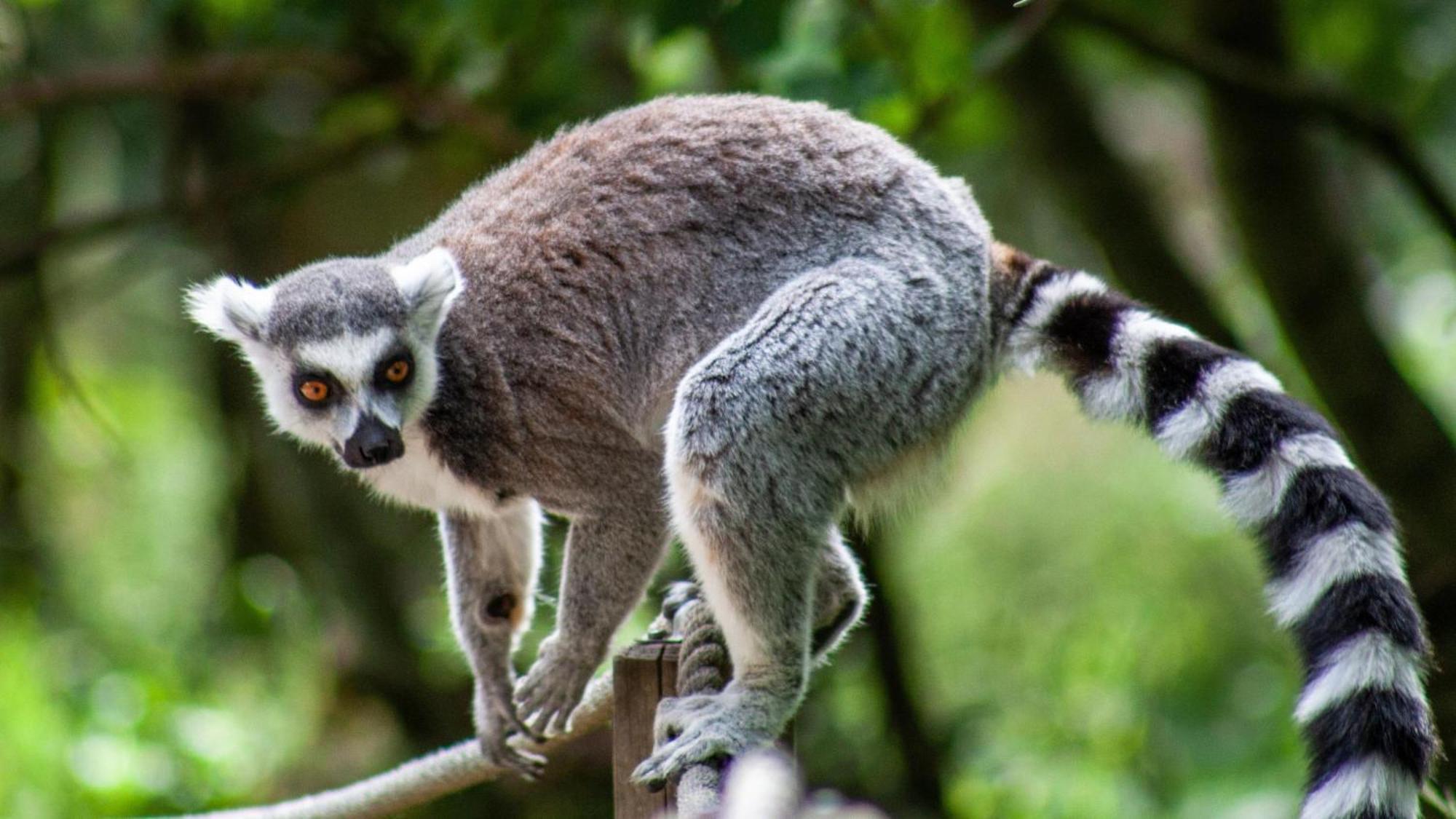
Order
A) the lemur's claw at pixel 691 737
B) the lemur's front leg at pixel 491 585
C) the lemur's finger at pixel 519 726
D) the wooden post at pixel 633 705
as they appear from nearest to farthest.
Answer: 1. the lemur's claw at pixel 691 737
2. the wooden post at pixel 633 705
3. the lemur's finger at pixel 519 726
4. the lemur's front leg at pixel 491 585

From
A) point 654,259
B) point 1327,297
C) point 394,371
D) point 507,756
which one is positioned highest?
point 654,259

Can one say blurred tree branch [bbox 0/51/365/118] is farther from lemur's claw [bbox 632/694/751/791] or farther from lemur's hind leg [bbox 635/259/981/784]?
lemur's claw [bbox 632/694/751/791]

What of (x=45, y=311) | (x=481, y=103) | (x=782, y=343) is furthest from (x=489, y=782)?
(x=782, y=343)

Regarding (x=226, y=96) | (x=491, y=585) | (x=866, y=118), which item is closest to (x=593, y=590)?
(x=491, y=585)

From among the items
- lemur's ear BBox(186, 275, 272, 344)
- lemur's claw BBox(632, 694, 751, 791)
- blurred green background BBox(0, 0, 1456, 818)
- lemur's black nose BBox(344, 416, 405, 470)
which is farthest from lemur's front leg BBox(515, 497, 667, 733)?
lemur's ear BBox(186, 275, 272, 344)

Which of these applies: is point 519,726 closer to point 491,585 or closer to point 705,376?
point 491,585

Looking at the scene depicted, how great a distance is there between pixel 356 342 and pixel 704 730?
4.64ft

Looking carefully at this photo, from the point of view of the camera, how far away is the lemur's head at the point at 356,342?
152 inches

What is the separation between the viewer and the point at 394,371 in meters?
3.92

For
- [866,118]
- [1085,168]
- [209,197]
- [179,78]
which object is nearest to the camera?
[866,118]

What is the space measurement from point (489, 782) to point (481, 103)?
400cm

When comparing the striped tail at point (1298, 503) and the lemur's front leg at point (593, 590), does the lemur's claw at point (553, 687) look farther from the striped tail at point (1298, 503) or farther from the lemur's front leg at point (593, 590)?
the striped tail at point (1298, 503)

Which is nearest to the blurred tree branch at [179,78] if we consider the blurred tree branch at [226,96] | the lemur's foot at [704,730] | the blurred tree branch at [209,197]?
the blurred tree branch at [226,96]

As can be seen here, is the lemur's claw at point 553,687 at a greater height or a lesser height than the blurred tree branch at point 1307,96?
lesser
